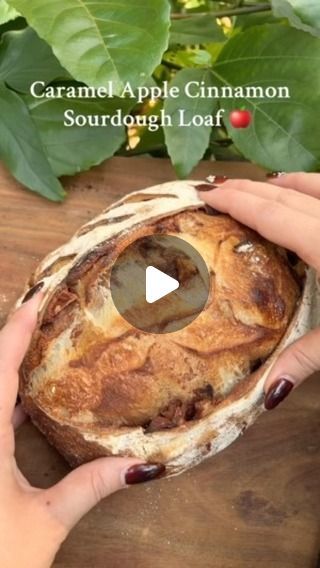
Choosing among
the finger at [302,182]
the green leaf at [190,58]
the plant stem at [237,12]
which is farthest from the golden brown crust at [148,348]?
the plant stem at [237,12]

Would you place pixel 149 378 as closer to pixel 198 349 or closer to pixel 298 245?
pixel 198 349

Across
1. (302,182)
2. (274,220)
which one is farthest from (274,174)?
(274,220)

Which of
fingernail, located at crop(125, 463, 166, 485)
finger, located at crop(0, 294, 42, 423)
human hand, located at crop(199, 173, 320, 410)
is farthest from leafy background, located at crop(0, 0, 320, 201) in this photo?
fingernail, located at crop(125, 463, 166, 485)

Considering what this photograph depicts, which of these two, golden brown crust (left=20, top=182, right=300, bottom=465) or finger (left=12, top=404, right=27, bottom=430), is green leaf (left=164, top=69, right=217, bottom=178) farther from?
finger (left=12, top=404, right=27, bottom=430)

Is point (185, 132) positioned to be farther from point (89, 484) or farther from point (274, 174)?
point (89, 484)

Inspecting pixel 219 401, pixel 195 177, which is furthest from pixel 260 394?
pixel 195 177

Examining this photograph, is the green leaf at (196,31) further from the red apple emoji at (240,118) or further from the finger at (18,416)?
the finger at (18,416)
